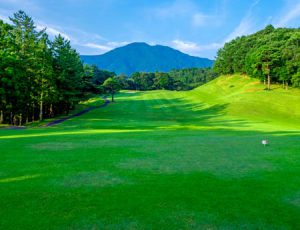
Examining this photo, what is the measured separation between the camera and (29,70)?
117 feet

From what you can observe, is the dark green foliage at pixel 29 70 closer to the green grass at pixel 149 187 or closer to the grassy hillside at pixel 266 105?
the green grass at pixel 149 187

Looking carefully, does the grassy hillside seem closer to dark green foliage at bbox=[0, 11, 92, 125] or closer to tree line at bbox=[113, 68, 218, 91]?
dark green foliage at bbox=[0, 11, 92, 125]

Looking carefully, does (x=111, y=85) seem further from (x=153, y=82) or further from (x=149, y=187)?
(x=153, y=82)

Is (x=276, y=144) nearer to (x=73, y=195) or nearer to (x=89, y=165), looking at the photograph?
(x=89, y=165)

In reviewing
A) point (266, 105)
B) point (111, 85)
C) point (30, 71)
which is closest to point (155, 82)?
point (111, 85)

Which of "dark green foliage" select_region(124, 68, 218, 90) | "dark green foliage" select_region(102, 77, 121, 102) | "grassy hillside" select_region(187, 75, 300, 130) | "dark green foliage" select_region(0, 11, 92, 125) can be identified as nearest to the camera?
"dark green foliage" select_region(0, 11, 92, 125)

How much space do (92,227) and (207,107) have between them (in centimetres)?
5127

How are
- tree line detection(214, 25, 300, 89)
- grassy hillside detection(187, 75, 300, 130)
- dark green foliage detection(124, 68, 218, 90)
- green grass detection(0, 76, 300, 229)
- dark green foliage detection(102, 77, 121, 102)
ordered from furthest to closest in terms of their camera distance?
dark green foliage detection(124, 68, 218, 90)
dark green foliage detection(102, 77, 121, 102)
tree line detection(214, 25, 300, 89)
grassy hillside detection(187, 75, 300, 130)
green grass detection(0, 76, 300, 229)

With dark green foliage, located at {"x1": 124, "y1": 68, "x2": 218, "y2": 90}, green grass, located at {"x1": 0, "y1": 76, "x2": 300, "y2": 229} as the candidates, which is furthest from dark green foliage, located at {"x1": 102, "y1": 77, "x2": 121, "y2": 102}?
dark green foliage, located at {"x1": 124, "y1": 68, "x2": 218, "y2": 90}

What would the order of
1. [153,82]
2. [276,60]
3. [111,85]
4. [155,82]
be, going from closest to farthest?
[276,60], [111,85], [155,82], [153,82]

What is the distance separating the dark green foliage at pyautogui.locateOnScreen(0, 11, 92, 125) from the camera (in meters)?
31.6

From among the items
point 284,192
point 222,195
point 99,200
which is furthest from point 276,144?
point 99,200

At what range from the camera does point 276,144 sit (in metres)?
14.3

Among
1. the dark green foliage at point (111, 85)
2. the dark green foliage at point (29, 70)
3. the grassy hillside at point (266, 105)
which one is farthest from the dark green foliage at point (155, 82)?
the dark green foliage at point (29, 70)
